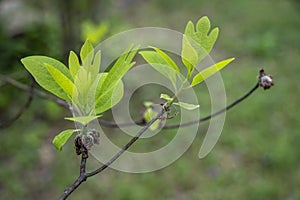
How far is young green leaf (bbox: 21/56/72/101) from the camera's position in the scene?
37cm

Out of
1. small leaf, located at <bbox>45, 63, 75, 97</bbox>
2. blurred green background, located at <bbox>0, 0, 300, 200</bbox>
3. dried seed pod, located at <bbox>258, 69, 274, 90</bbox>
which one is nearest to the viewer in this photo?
small leaf, located at <bbox>45, 63, 75, 97</bbox>

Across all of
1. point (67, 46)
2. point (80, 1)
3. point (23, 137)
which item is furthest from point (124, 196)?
point (80, 1)

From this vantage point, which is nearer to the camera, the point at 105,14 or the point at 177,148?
the point at 177,148

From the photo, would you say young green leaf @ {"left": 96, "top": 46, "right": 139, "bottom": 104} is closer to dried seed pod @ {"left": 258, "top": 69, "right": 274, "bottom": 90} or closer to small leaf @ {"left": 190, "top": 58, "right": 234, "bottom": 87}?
small leaf @ {"left": 190, "top": 58, "right": 234, "bottom": 87}

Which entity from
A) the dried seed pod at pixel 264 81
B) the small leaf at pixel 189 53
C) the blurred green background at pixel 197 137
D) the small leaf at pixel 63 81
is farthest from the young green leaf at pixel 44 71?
the blurred green background at pixel 197 137

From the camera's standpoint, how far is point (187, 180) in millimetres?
2094

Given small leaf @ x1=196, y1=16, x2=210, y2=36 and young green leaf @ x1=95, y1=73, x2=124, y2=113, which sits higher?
small leaf @ x1=196, y1=16, x2=210, y2=36

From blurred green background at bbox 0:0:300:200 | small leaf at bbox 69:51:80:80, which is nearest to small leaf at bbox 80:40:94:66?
small leaf at bbox 69:51:80:80

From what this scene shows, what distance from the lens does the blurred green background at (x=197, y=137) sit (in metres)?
2.05

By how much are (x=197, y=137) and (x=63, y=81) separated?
2026mm

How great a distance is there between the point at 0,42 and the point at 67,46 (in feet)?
1.27

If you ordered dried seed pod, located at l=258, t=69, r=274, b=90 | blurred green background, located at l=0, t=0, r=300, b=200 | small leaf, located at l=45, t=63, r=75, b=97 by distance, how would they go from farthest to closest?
blurred green background, located at l=0, t=0, r=300, b=200
dried seed pod, located at l=258, t=69, r=274, b=90
small leaf, located at l=45, t=63, r=75, b=97

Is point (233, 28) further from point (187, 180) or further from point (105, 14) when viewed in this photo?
point (187, 180)

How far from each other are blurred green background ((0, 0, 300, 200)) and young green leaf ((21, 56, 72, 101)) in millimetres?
1265
